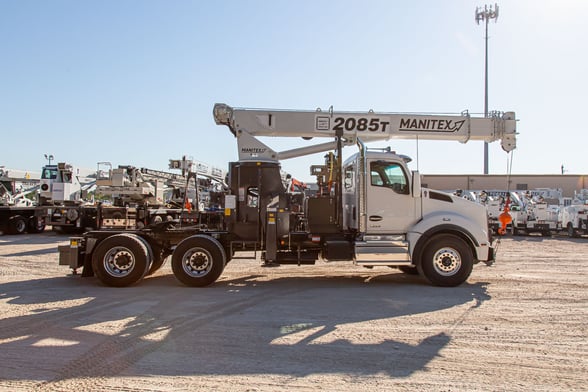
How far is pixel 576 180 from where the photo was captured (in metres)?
43.2

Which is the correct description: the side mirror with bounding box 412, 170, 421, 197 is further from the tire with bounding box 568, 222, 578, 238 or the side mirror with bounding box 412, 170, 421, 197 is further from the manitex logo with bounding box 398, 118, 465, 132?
the tire with bounding box 568, 222, 578, 238

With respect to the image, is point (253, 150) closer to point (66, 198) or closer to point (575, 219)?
point (66, 198)

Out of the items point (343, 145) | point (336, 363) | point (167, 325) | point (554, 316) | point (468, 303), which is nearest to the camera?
point (336, 363)

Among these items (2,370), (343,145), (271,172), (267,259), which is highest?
(343,145)

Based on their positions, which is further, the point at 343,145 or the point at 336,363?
the point at 343,145

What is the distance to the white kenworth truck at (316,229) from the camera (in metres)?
8.50

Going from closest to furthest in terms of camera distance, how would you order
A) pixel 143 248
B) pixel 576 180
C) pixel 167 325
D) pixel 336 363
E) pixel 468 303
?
pixel 336 363 → pixel 167 325 → pixel 468 303 → pixel 143 248 → pixel 576 180

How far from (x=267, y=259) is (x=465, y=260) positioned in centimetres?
400

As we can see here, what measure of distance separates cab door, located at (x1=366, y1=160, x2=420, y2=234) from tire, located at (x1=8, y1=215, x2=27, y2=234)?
64.3ft

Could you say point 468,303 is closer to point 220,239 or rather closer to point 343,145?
point 343,145

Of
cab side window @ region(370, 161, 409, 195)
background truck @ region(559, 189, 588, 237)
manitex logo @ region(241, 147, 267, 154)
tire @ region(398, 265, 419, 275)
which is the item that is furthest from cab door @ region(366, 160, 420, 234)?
background truck @ region(559, 189, 588, 237)

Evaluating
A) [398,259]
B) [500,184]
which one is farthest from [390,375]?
[500,184]

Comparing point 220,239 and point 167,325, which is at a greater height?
point 220,239

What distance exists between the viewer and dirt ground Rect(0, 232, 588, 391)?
409 cm
